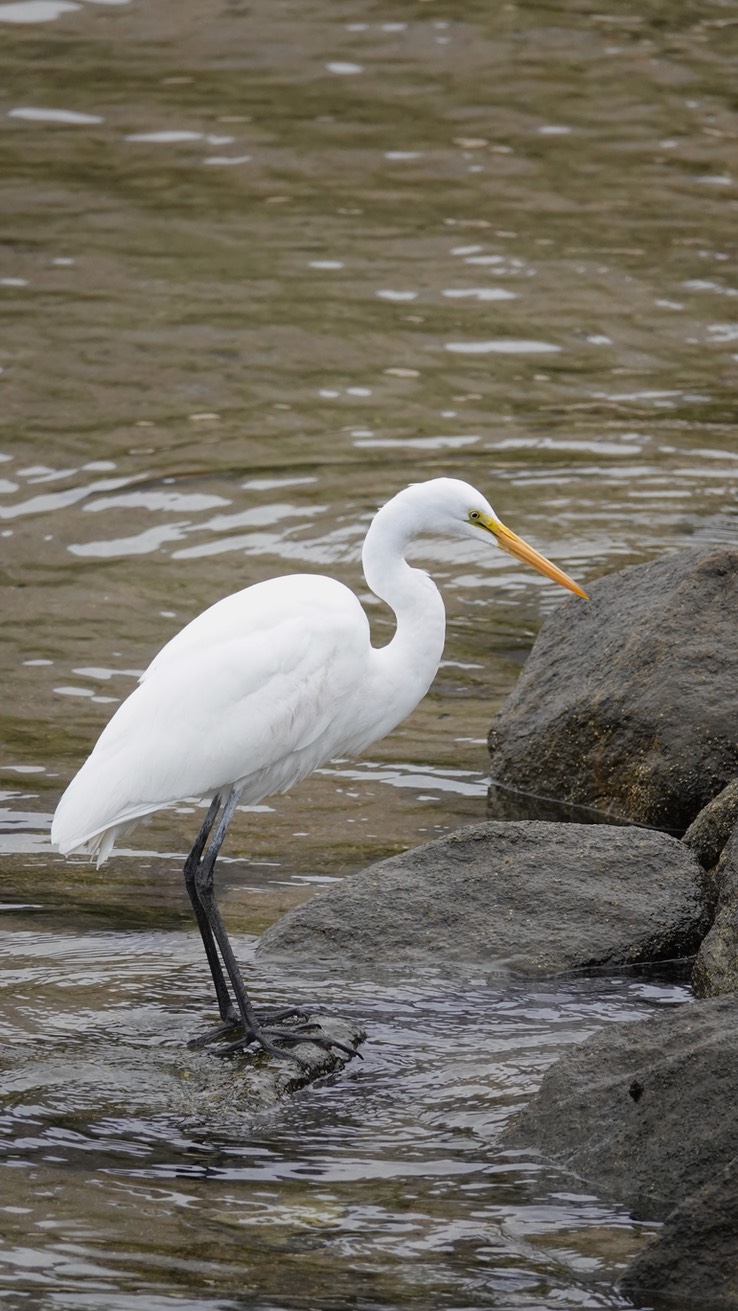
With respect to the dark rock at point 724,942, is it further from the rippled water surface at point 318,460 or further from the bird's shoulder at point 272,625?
the bird's shoulder at point 272,625

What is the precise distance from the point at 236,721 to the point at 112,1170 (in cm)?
147

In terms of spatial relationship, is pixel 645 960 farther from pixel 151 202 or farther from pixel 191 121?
pixel 191 121

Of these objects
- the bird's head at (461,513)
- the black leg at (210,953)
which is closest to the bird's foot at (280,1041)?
the black leg at (210,953)

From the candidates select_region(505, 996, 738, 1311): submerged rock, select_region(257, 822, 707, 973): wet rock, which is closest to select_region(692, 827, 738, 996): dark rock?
select_region(257, 822, 707, 973): wet rock

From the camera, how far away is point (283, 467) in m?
11.2

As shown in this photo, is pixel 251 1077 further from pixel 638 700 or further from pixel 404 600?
pixel 638 700

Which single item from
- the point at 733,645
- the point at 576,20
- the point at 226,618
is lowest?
the point at 733,645

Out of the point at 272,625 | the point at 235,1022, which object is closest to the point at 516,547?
the point at 272,625

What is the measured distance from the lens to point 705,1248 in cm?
409

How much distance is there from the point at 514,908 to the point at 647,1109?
1554 millimetres

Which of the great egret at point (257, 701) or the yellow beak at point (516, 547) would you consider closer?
the great egret at point (257, 701)

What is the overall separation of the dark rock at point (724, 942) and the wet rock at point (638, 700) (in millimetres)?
1232

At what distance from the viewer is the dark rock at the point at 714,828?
6.14 m

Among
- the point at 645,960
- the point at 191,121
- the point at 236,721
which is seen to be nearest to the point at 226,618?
the point at 236,721
